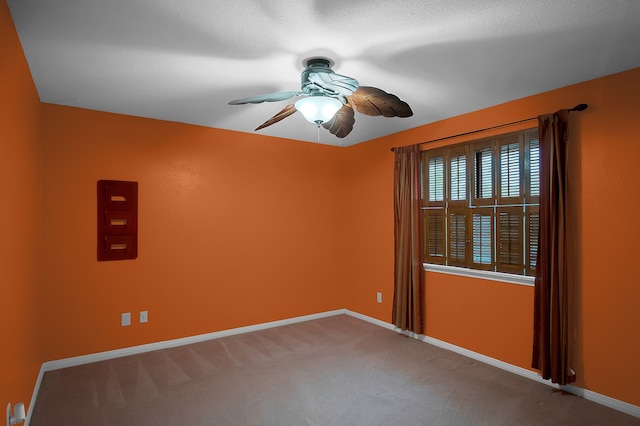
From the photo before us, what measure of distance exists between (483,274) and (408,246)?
0.88m

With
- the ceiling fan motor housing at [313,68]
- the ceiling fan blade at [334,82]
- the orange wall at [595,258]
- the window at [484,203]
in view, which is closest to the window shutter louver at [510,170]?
the window at [484,203]

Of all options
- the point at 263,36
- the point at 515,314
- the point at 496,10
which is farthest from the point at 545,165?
the point at 263,36

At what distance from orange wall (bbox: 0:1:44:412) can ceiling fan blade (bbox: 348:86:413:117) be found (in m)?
1.87

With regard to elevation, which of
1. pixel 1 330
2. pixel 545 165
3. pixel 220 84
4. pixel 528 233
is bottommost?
pixel 1 330

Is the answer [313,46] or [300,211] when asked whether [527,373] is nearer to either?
[300,211]

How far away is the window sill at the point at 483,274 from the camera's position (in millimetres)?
3100

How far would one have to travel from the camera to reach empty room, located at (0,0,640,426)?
80.4 inches

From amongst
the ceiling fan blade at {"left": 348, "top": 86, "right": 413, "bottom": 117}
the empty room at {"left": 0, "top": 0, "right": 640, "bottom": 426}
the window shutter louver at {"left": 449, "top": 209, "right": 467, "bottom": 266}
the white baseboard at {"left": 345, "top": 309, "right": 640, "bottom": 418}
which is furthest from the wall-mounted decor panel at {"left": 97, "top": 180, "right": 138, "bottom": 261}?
the window shutter louver at {"left": 449, "top": 209, "right": 467, "bottom": 266}

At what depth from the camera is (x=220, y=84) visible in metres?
2.78

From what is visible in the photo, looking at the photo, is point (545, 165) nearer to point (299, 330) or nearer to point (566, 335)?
point (566, 335)

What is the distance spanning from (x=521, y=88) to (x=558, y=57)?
1.83 feet

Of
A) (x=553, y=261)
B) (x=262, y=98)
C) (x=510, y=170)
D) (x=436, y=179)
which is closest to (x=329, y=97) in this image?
(x=262, y=98)

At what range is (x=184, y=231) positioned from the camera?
3.91 meters

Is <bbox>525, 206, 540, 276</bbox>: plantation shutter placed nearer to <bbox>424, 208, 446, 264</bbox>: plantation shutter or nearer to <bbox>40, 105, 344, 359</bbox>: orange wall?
<bbox>424, 208, 446, 264</bbox>: plantation shutter
